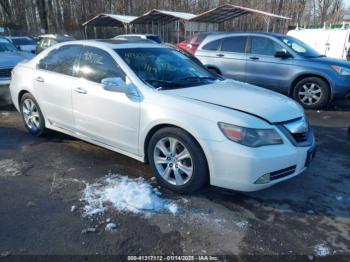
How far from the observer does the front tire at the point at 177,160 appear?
11.2 feet

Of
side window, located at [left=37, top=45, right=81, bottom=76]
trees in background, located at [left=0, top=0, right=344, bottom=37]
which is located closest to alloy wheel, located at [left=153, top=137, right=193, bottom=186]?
side window, located at [left=37, top=45, right=81, bottom=76]

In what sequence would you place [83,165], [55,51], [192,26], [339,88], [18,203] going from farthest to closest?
1. [192,26]
2. [339,88]
3. [55,51]
4. [83,165]
5. [18,203]

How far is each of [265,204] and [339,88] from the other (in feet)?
17.0

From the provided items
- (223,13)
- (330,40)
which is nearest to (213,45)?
(330,40)

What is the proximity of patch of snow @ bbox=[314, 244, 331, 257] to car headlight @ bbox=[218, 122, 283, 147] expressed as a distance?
995 millimetres

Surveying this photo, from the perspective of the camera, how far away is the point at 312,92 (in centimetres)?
789

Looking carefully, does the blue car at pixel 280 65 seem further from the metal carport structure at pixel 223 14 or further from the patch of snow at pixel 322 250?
the metal carport structure at pixel 223 14

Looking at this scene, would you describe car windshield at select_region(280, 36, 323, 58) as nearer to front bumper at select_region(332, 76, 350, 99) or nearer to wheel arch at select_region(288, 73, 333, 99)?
wheel arch at select_region(288, 73, 333, 99)

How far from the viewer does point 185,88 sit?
3.96 meters

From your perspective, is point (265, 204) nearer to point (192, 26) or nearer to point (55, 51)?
A: point (55, 51)

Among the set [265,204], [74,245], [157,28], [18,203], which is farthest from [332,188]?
[157,28]

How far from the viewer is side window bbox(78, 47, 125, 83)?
413 cm

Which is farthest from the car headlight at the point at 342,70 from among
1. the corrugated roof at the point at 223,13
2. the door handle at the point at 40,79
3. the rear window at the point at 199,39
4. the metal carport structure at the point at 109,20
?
the metal carport structure at the point at 109,20

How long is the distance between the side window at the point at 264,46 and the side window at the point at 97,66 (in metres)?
5.25
